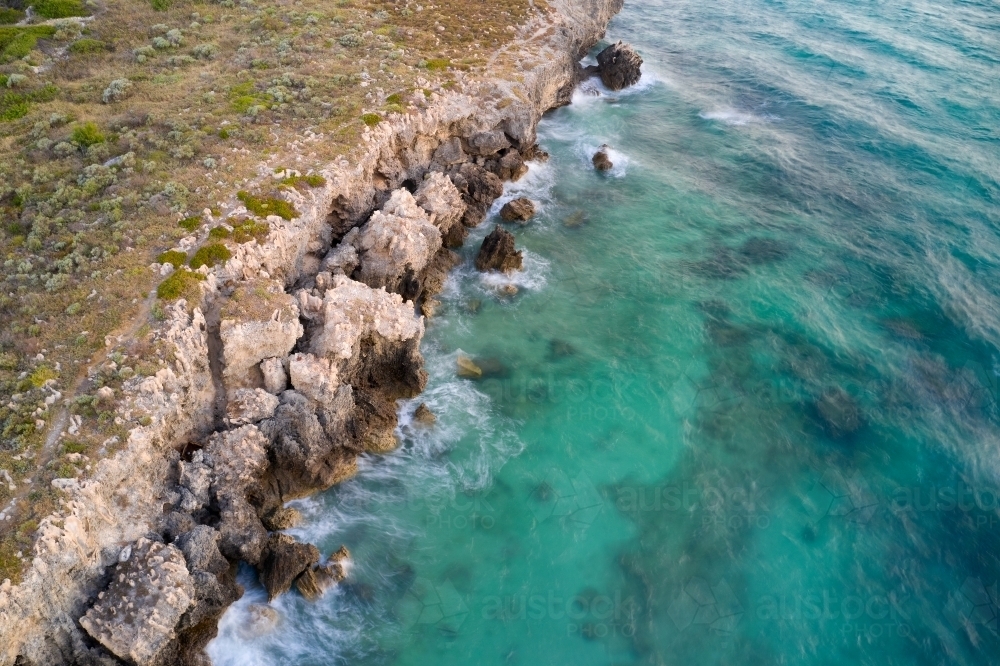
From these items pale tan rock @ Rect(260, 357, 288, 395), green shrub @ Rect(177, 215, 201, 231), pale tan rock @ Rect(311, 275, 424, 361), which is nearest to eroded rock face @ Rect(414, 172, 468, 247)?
pale tan rock @ Rect(311, 275, 424, 361)

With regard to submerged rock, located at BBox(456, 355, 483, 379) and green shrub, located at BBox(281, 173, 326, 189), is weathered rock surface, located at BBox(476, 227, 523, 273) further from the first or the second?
green shrub, located at BBox(281, 173, 326, 189)

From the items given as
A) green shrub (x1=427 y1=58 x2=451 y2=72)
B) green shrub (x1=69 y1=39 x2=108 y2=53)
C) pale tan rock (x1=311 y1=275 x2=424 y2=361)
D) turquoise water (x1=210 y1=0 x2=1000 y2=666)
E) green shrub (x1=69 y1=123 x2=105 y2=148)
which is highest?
green shrub (x1=69 y1=39 x2=108 y2=53)

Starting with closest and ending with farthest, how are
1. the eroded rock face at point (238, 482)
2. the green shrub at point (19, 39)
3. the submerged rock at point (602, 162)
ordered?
the eroded rock face at point (238, 482), the green shrub at point (19, 39), the submerged rock at point (602, 162)

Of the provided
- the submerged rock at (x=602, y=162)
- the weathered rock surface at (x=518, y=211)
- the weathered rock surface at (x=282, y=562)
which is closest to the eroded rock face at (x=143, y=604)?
the weathered rock surface at (x=282, y=562)

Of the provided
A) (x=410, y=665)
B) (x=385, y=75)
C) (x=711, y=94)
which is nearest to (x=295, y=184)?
(x=385, y=75)

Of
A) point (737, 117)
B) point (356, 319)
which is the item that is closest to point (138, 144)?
point (356, 319)

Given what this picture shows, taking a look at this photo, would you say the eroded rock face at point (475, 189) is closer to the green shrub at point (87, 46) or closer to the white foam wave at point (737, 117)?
the white foam wave at point (737, 117)
